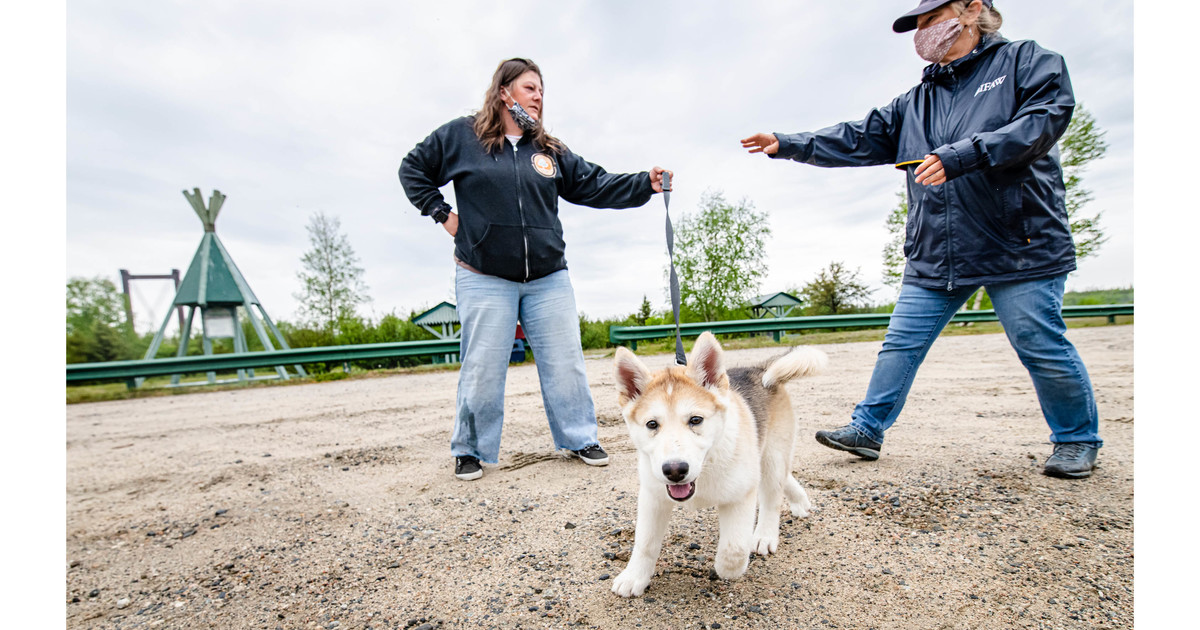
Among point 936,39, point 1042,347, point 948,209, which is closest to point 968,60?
point 936,39

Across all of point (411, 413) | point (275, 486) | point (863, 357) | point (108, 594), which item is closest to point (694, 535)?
point (108, 594)

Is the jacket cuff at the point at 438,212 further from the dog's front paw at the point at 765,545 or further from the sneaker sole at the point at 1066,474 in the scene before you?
the sneaker sole at the point at 1066,474

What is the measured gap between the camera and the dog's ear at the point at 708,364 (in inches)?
89.4

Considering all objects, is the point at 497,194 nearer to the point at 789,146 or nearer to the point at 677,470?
the point at 789,146

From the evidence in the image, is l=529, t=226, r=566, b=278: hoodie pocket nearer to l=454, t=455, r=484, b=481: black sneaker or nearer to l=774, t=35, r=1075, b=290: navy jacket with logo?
l=454, t=455, r=484, b=481: black sneaker

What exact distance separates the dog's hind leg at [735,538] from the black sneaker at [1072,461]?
2.07m

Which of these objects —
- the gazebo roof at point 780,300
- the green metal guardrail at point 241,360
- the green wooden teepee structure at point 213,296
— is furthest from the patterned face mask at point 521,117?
the gazebo roof at point 780,300

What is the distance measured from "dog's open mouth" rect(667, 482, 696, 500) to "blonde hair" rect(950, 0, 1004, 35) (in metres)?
3.29

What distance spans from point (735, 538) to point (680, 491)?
37cm

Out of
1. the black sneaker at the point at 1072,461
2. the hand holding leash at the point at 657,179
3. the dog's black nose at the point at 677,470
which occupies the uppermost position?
the hand holding leash at the point at 657,179

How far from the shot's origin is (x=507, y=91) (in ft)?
12.7

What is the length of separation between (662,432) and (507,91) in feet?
9.67

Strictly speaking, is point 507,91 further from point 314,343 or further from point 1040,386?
point 314,343

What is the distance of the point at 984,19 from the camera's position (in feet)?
10.4
